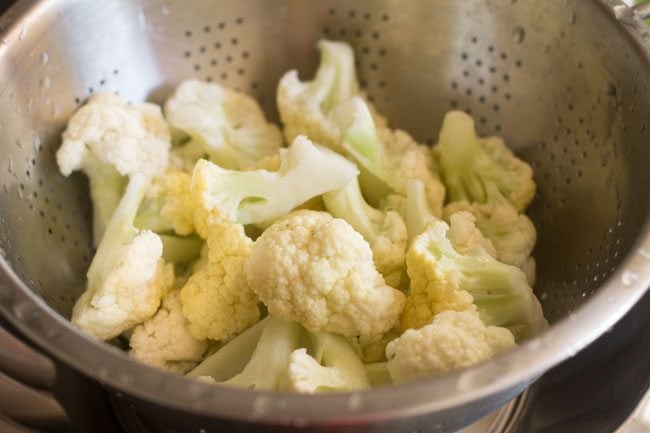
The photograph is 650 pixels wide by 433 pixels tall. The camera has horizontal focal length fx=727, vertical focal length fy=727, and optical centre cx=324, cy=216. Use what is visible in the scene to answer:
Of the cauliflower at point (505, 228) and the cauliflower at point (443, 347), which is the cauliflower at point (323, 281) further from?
the cauliflower at point (505, 228)

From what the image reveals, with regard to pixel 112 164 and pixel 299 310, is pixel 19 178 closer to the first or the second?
pixel 112 164

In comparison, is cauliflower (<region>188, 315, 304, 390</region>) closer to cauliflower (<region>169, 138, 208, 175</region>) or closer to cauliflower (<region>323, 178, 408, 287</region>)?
cauliflower (<region>323, 178, 408, 287</region>)

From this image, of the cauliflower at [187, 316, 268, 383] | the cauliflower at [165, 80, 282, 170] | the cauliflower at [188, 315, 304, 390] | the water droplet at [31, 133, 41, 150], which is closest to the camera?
the cauliflower at [188, 315, 304, 390]

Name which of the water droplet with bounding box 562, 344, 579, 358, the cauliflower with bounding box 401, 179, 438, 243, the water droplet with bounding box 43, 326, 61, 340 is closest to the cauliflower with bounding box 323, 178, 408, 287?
the cauliflower with bounding box 401, 179, 438, 243

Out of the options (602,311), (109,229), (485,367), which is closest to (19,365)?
(109,229)

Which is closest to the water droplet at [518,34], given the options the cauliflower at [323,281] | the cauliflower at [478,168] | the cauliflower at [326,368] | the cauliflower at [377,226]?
the cauliflower at [478,168]

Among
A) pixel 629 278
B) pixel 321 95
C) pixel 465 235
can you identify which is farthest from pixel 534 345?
pixel 321 95
